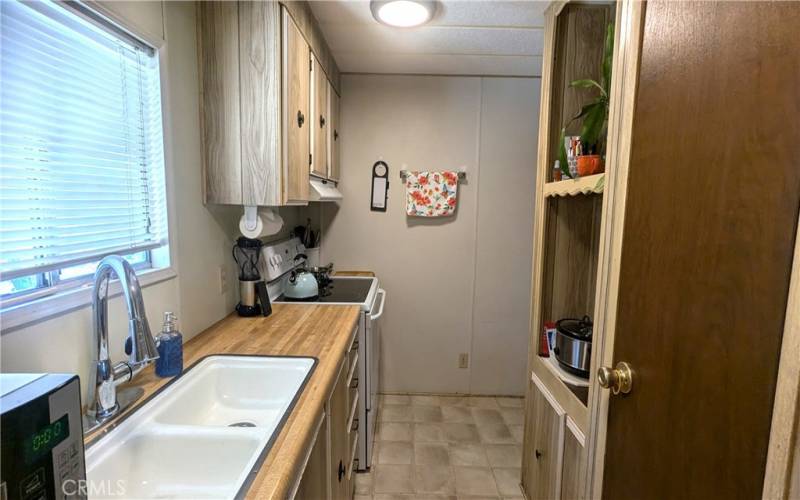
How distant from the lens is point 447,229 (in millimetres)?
2971

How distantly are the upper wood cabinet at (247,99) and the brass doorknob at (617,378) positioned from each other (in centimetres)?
131

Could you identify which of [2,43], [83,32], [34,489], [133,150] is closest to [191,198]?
[133,150]

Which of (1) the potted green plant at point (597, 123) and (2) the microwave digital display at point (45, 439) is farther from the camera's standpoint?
(1) the potted green plant at point (597, 123)

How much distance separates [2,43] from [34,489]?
900mm

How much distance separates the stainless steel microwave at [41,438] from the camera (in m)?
0.47

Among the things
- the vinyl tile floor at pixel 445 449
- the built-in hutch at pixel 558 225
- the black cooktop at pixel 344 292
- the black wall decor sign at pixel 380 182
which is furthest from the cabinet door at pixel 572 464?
the black wall decor sign at pixel 380 182

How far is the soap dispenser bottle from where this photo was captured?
119 centimetres

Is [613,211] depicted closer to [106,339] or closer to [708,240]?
[708,240]

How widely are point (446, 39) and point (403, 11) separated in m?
0.48

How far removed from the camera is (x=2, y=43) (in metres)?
0.82

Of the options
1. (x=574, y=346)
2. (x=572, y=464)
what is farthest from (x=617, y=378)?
(x=572, y=464)

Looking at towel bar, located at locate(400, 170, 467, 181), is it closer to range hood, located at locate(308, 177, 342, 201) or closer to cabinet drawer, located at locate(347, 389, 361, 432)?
range hood, located at locate(308, 177, 342, 201)

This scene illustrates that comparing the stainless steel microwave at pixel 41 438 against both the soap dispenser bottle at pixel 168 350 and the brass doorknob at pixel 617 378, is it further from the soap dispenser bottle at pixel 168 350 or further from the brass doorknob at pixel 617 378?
the brass doorknob at pixel 617 378

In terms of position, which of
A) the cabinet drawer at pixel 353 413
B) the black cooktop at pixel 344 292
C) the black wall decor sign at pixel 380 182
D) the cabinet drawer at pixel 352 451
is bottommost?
the cabinet drawer at pixel 352 451
